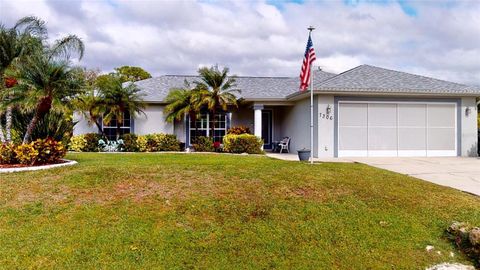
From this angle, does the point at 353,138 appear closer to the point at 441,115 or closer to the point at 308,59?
the point at 441,115

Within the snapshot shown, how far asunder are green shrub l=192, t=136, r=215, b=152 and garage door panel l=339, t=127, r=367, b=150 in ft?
20.5

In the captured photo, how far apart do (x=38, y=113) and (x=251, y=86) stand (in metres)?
12.9

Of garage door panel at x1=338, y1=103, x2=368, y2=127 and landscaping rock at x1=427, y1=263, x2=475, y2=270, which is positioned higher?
garage door panel at x1=338, y1=103, x2=368, y2=127

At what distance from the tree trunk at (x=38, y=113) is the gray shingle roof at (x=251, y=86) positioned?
8.63m

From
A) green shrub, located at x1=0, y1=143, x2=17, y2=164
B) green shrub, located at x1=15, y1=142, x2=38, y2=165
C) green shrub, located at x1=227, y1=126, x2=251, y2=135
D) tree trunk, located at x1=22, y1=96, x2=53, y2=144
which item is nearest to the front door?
green shrub, located at x1=227, y1=126, x2=251, y2=135

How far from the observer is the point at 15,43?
35.9 ft

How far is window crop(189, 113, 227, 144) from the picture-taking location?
63.6 feet

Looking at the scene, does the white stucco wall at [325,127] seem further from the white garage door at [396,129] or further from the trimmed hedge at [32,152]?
the trimmed hedge at [32,152]

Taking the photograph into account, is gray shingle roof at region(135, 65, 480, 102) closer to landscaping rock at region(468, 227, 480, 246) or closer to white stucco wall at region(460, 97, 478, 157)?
white stucco wall at region(460, 97, 478, 157)

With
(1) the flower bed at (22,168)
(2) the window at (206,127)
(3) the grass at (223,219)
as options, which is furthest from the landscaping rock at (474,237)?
(2) the window at (206,127)

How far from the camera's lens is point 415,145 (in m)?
15.9

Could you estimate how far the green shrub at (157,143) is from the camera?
17.8 meters

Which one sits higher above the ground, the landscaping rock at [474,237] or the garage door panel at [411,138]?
the garage door panel at [411,138]

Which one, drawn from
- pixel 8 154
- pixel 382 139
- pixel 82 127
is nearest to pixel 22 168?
pixel 8 154
